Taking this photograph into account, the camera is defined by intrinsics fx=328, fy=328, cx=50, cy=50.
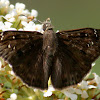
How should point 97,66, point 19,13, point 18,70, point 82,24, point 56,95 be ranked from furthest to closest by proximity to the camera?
point 82,24 < point 97,66 < point 19,13 < point 56,95 < point 18,70

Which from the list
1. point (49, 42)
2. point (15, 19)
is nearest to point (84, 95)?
point (49, 42)

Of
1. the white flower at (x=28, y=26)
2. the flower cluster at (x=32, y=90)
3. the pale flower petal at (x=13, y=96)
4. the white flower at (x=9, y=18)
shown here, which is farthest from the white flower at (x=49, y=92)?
the white flower at (x=9, y=18)

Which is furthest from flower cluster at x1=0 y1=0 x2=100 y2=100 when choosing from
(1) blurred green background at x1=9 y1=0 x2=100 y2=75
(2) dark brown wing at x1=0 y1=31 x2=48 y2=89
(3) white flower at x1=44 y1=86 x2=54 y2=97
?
(1) blurred green background at x1=9 y1=0 x2=100 y2=75

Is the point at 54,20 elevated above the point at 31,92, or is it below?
above

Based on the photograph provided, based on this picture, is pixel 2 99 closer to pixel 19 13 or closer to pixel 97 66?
pixel 19 13

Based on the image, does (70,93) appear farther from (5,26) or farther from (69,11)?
(69,11)

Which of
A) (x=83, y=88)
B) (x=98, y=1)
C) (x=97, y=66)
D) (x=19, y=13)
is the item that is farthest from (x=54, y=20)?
(x=83, y=88)

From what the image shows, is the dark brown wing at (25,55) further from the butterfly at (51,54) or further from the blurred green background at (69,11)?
the blurred green background at (69,11)

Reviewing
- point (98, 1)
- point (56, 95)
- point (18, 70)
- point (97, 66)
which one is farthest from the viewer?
point (98, 1)

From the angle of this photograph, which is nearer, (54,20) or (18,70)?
(18,70)
